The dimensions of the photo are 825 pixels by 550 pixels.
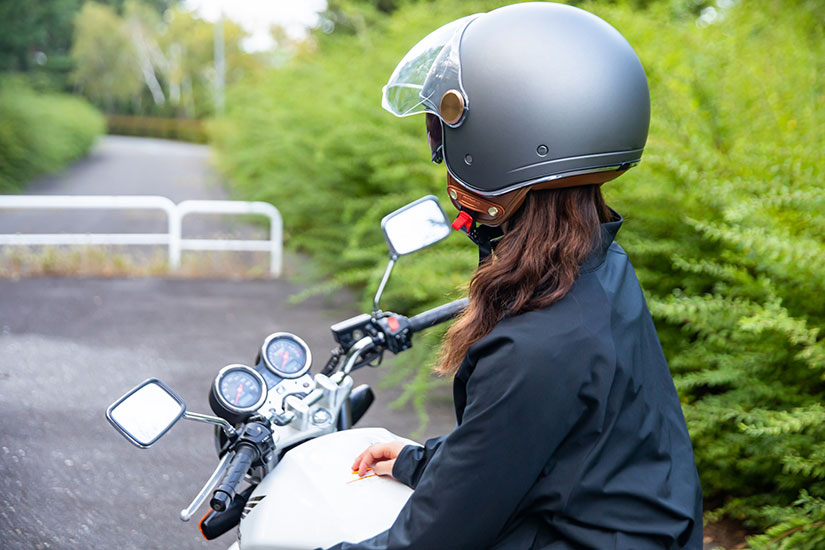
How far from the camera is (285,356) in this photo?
205 cm

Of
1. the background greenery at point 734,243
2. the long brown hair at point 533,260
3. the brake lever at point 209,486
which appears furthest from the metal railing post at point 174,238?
the long brown hair at point 533,260

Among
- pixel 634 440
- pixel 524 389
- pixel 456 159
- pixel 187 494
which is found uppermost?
pixel 456 159

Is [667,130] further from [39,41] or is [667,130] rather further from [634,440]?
[39,41]

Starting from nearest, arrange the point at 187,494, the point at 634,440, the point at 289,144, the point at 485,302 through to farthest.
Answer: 1. the point at 634,440
2. the point at 485,302
3. the point at 187,494
4. the point at 289,144

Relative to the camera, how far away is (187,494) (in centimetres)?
351

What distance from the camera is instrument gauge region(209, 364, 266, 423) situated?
180cm

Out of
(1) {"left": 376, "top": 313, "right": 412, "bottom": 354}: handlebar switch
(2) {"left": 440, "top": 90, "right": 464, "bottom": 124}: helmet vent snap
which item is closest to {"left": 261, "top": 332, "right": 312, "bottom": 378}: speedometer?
(1) {"left": 376, "top": 313, "right": 412, "bottom": 354}: handlebar switch

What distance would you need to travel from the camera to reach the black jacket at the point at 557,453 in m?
1.35

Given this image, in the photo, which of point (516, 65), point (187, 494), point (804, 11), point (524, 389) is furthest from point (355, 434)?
point (804, 11)

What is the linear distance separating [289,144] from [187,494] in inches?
221

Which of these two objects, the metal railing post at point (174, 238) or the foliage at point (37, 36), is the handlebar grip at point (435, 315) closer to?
the metal railing post at point (174, 238)

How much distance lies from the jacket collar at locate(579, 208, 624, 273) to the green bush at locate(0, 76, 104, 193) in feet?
61.6

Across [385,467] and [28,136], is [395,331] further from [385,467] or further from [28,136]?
[28,136]

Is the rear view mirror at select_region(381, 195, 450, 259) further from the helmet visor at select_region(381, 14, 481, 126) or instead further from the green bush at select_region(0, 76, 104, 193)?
the green bush at select_region(0, 76, 104, 193)
